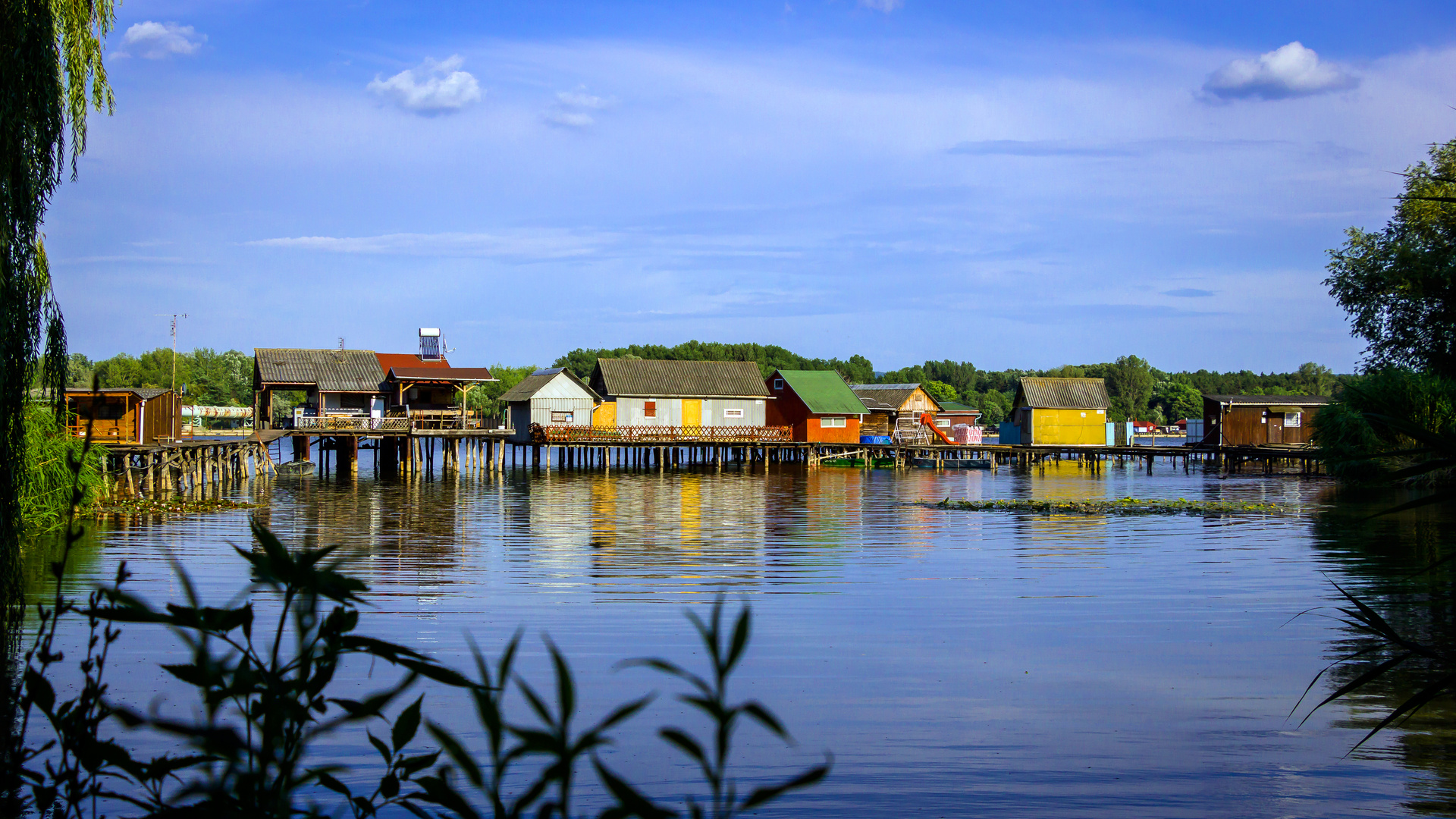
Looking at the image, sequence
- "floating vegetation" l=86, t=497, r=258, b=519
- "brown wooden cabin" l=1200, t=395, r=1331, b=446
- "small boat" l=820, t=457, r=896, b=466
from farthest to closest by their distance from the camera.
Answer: "small boat" l=820, t=457, r=896, b=466, "brown wooden cabin" l=1200, t=395, r=1331, b=446, "floating vegetation" l=86, t=497, r=258, b=519

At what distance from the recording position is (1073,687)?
1148 cm

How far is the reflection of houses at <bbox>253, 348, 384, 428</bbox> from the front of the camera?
54906mm

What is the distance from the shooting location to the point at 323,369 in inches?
2210

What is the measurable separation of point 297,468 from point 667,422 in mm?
20767

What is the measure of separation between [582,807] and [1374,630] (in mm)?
A: 5538

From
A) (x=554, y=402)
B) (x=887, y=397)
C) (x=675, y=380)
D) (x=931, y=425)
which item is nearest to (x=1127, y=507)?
(x=675, y=380)

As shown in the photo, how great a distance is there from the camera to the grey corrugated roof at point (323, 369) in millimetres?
54844

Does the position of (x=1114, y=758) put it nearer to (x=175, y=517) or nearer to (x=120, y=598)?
(x=120, y=598)

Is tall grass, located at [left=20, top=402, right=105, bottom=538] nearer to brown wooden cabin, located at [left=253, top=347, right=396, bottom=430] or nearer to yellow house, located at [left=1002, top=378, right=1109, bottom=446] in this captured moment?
brown wooden cabin, located at [left=253, top=347, right=396, bottom=430]

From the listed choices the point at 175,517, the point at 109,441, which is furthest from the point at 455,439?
the point at 175,517

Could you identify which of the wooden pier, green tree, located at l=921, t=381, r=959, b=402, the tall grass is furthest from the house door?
green tree, located at l=921, t=381, r=959, b=402

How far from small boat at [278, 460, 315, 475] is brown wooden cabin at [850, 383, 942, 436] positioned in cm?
3312

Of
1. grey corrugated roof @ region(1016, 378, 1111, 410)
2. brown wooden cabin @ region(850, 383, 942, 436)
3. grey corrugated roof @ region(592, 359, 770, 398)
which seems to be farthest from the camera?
brown wooden cabin @ region(850, 383, 942, 436)

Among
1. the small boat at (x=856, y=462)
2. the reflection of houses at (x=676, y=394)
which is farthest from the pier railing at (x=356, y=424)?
the small boat at (x=856, y=462)
